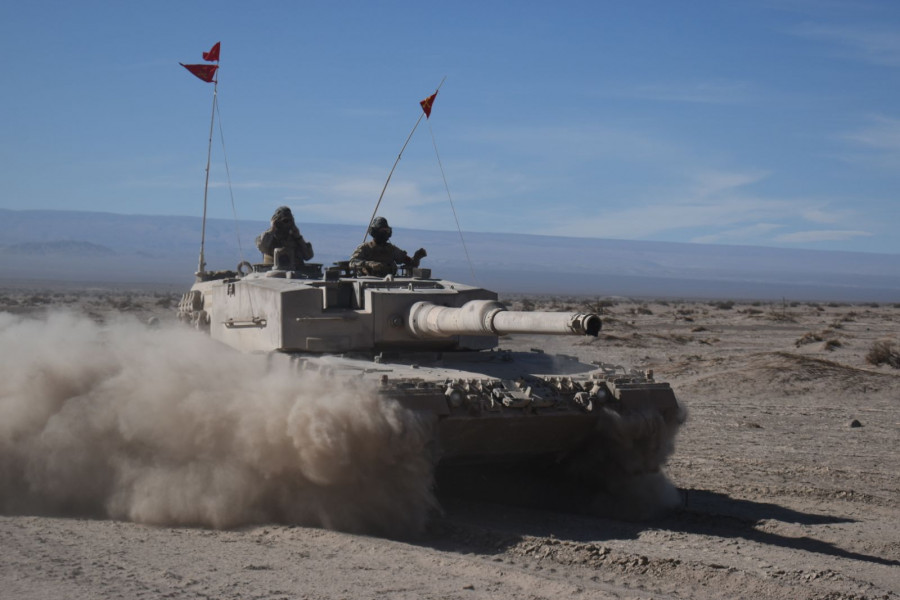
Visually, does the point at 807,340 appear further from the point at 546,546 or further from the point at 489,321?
the point at 546,546

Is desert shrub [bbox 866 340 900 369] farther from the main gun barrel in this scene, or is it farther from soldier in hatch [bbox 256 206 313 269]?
the main gun barrel

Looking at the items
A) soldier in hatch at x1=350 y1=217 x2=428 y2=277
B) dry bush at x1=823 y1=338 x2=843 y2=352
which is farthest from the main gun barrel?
dry bush at x1=823 y1=338 x2=843 y2=352

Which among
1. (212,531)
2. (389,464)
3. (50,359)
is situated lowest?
(212,531)

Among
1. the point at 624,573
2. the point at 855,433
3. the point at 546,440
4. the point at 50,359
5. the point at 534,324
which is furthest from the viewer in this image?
the point at 855,433

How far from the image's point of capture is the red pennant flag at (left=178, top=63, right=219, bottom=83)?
16078mm

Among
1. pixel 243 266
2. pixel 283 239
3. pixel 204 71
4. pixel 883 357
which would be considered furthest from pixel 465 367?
pixel 883 357

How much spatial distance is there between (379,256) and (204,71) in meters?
5.00

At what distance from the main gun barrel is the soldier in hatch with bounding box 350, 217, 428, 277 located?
6.31ft

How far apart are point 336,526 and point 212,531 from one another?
1.04 m

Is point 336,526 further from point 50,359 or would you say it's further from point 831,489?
point 831,489

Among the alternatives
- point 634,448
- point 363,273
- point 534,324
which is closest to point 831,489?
point 634,448

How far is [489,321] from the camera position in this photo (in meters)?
9.56

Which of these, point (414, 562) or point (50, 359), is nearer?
point (414, 562)

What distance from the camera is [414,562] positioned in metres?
7.80
